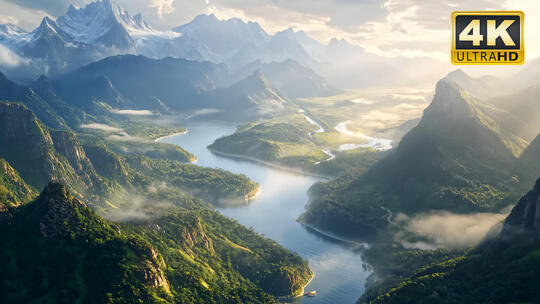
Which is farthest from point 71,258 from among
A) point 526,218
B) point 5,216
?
point 526,218

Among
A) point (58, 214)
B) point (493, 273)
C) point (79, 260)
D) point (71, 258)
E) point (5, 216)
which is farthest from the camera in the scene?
point (58, 214)

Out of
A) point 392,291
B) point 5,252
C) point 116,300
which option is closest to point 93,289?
point 116,300

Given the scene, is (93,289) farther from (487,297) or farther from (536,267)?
(536,267)

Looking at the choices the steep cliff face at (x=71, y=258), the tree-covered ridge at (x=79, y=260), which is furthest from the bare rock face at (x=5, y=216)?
the steep cliff face at (x=71, y=258)

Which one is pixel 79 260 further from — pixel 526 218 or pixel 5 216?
pixel 526 218

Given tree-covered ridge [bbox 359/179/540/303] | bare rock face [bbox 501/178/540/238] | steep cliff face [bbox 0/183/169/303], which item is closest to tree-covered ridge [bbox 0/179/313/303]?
steep cliff face [bbox 0/183/169/303]

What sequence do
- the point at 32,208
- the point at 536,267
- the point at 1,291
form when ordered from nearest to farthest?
the point at 1,291
the point at 536,267
the point at 32,208

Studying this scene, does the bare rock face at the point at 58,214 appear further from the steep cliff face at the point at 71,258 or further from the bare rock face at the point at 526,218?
the bare rock face at the point at 526,218
